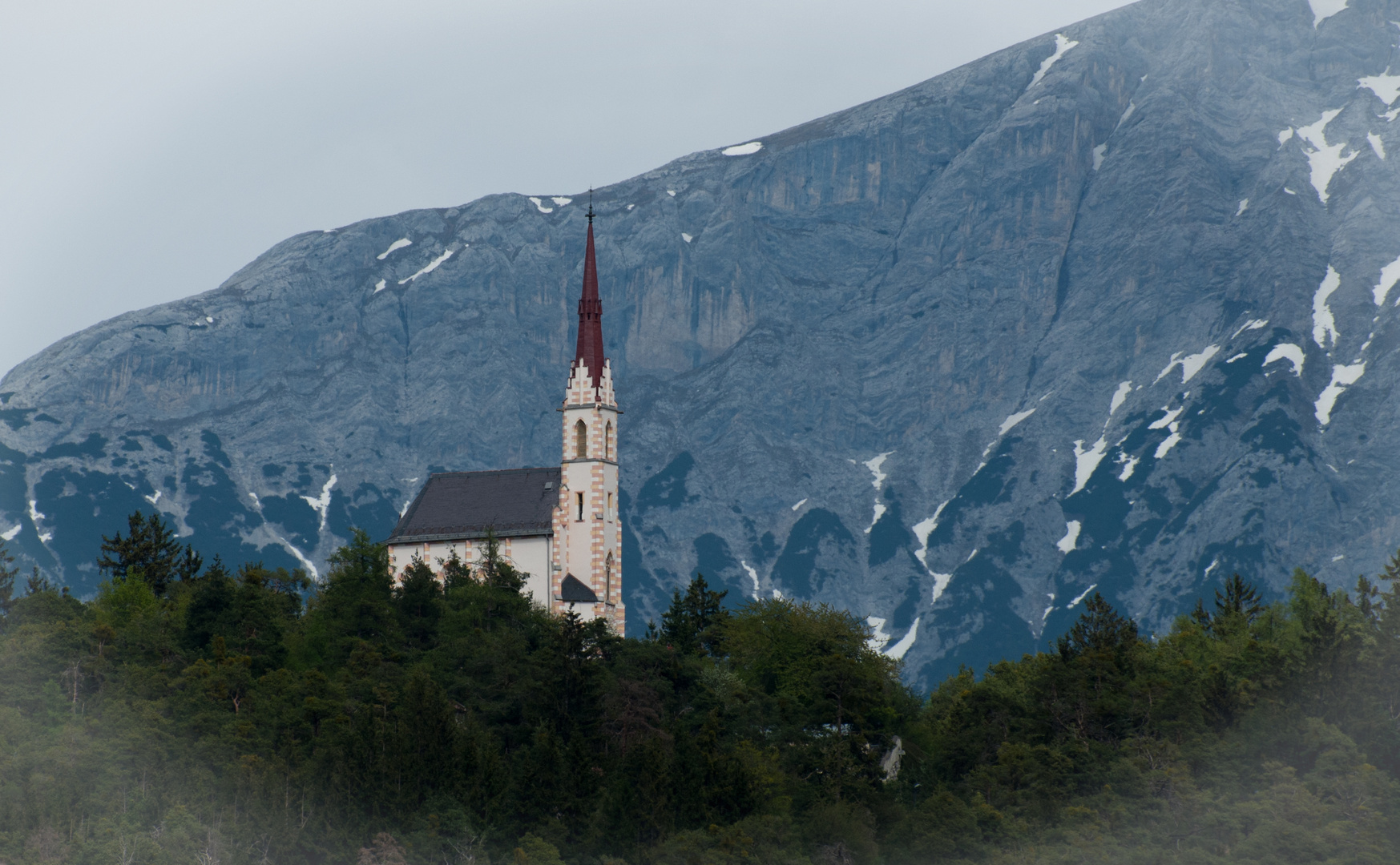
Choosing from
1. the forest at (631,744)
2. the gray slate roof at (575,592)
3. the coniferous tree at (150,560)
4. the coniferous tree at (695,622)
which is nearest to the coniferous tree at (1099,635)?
the forest at (631,744)

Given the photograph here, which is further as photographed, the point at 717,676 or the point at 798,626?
the point at 798,626

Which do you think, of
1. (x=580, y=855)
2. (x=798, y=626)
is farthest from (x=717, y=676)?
(x=580, y=855)

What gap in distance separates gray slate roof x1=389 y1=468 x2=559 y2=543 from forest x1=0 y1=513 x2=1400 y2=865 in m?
14.5

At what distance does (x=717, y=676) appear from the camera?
105188 millimetres

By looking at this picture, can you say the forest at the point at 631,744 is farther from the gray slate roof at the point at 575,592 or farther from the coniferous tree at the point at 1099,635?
the gray slate roof at the point at 575,592

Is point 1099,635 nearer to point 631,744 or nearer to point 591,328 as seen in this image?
point 631,744

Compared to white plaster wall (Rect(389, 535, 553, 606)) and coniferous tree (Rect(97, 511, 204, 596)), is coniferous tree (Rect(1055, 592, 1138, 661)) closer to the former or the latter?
white plaster wall (Rect(389, 535, 553, 606))

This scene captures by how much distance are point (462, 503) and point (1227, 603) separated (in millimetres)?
68265

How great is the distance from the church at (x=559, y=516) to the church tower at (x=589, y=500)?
7 cm

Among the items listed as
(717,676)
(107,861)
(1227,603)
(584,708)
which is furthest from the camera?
(1227,603)

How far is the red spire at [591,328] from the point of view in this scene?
134250mm

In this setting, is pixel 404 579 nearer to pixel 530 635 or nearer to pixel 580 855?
pixel 530 635

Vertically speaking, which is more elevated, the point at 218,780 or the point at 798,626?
the point at 798,626

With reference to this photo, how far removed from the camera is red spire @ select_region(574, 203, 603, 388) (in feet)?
440
